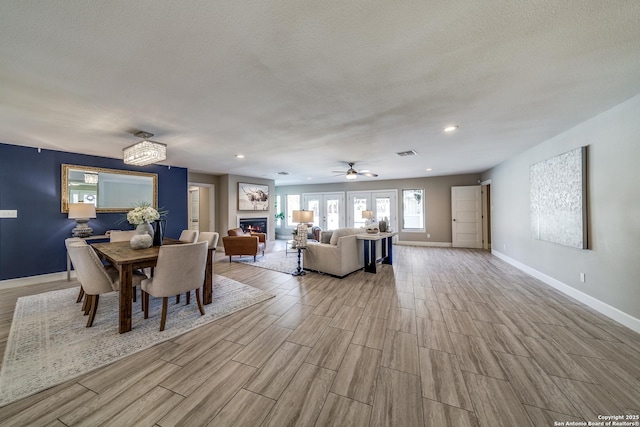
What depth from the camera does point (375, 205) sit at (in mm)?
8930

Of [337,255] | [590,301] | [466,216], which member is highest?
[466,216]

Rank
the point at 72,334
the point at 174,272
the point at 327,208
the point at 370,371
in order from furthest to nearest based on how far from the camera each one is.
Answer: the point at 327,208 → the point at 174,272 → the point at 72,334 → the point at 370,371

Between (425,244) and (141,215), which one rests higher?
(141,215)

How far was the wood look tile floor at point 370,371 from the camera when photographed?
1426mm

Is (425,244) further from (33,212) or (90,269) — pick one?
(33,212)

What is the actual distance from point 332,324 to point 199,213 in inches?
289

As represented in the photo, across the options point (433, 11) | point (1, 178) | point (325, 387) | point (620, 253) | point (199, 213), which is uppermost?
point (433, 11)

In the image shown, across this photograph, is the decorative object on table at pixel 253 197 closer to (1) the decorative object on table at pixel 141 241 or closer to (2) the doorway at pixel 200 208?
(2) the doorway at pixel 200 208

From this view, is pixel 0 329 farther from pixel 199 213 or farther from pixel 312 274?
pixel 199 213

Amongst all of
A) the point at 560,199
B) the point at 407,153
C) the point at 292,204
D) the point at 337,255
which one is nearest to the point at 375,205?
the point at 292,204

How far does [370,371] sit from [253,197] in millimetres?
7084

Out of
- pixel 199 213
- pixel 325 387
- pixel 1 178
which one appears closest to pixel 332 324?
pixel 325 387

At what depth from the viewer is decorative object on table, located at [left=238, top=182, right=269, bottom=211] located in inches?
304

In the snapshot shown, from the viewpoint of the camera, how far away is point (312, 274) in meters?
4.55
